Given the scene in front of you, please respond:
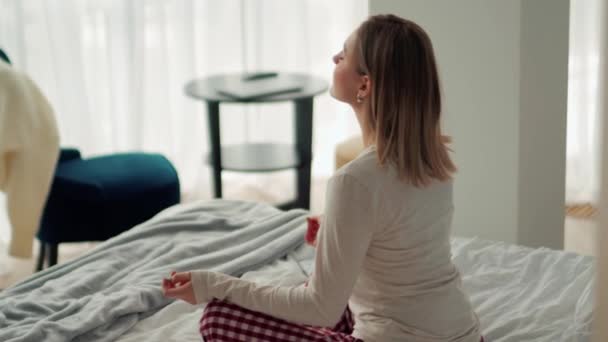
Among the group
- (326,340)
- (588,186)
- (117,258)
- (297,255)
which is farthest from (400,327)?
(588,186)

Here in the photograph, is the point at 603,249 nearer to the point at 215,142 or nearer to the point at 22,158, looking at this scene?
the point at 22,158

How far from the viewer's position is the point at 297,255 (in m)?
2.38

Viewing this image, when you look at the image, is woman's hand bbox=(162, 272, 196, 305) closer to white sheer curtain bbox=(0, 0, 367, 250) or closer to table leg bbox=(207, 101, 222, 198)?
table leg bbox=(207, 101, 222, 198)

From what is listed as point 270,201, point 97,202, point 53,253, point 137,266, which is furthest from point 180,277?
point 270,201

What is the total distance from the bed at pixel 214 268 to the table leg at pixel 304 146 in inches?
44.6

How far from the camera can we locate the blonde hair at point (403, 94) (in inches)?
63.8

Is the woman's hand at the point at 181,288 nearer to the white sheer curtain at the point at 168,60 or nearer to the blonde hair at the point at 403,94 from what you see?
the blonde hair at the point at 403,94

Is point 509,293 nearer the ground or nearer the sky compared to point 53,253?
nearer the sky

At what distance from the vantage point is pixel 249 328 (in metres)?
1.70

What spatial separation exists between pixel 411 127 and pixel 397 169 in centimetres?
8

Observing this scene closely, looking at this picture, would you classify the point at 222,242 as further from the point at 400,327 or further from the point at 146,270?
the point at 400,327

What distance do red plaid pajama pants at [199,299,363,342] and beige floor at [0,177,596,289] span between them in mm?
1525

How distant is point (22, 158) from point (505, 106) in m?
1.63

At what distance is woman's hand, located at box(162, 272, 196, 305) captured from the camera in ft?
5.65
